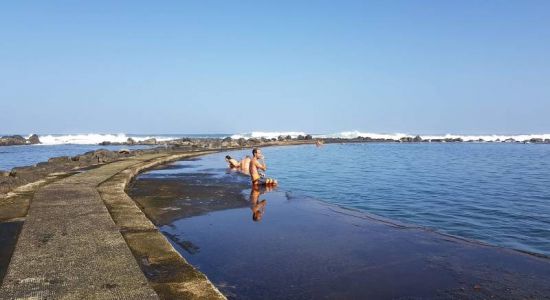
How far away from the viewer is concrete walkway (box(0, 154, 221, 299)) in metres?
4.31

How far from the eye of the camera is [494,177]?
2083 cm

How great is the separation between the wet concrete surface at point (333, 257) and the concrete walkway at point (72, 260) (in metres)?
1.31

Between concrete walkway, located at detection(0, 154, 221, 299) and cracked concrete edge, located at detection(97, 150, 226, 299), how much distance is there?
26cm

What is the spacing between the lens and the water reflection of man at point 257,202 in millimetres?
10695

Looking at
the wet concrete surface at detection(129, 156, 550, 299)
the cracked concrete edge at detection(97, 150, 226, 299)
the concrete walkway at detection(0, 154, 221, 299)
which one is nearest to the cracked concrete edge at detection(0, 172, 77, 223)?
the concrete walkway at detection(0, 154, 221, 299)

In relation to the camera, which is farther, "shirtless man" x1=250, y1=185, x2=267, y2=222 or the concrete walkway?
"shirtless man" x1=250, y1=185, x2=267, y2=222

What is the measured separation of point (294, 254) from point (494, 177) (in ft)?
55.9

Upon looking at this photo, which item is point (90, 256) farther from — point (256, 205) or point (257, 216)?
point (256, 205)

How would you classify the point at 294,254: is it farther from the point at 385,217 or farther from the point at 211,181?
the point at 211,181

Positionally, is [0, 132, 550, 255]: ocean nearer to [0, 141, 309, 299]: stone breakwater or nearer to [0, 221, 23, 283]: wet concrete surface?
[0, 141, 309, 299]: stone breakwater

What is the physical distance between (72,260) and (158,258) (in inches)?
43.6

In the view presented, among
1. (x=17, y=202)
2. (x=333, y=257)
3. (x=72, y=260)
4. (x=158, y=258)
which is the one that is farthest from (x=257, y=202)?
(x=72, y=260)

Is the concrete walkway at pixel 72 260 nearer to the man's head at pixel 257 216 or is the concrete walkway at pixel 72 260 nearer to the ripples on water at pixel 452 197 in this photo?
the man's head at pixel 257 216

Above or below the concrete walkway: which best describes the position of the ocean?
below
